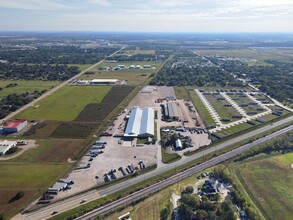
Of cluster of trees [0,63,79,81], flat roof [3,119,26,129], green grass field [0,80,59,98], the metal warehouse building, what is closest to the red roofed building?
flat roof [3,119,26,129]

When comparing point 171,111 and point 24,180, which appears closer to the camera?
point 24,180

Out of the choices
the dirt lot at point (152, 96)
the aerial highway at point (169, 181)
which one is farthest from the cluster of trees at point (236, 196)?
the dirt lot at point (152, 96)

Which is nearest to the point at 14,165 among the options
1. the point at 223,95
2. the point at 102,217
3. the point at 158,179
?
the point at 102,217

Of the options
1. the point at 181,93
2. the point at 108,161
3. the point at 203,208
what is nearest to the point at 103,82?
the point at 181,93

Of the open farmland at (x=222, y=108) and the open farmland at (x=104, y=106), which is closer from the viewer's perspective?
the open farmland at (x=104, y=106)

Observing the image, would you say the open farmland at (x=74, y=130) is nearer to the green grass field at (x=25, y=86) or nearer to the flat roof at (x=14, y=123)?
the flat roof at (x=14, y=123)

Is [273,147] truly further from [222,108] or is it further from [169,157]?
[222,108]

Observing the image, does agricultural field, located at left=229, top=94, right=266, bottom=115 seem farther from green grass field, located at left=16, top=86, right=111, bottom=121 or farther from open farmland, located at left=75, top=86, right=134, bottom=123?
green grass field, located at left=16, top=86, right=111, bottom=121
